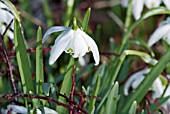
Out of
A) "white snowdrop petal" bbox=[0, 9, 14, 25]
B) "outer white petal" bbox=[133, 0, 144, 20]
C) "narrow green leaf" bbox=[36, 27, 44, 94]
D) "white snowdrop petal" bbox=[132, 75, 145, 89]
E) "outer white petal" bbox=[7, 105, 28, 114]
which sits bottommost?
"white snowdrop petal" bbox=[132, 75, 145, 89]

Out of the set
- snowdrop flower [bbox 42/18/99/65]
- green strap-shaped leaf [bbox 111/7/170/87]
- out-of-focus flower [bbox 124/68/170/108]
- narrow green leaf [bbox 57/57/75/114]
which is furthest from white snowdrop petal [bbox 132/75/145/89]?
snowdrop flower [bbox 42/18/99/65]

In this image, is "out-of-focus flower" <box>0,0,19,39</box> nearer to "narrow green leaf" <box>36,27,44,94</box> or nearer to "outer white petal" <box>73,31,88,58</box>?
"narrow green leaf" <box>36,27,44,94</box>

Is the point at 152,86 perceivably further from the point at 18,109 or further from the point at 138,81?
the point at 18,109

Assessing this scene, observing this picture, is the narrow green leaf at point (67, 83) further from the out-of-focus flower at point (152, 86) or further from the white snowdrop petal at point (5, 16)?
the out-of-focus flower at point (152, 86)

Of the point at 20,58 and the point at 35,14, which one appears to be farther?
the point at 35,14

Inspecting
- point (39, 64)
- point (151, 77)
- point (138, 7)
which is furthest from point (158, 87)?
point (39, 64)

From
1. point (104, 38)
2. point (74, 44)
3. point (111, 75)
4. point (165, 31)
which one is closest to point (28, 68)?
point (74, 44)

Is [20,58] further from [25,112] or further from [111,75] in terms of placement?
[111,75]

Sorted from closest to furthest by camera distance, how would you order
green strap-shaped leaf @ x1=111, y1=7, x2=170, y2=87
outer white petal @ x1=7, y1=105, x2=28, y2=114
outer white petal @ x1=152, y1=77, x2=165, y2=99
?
outer white petal @ x1=7, y1=105, x2=28, y2=114
green strap-shaped leaf @ x1=111, y1=7, x2=170, y2=87
outer white petal @ x1=152, y1=77, x2=165, y2=99
